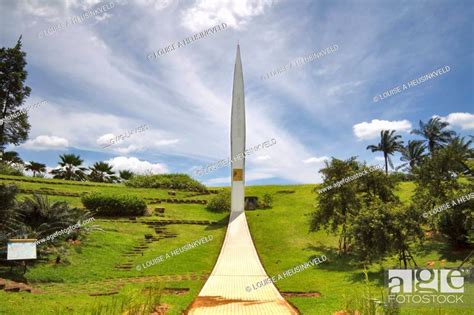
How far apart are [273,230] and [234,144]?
39.9 feet

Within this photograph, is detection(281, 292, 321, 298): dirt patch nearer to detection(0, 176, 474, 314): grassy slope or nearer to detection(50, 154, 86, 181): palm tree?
detection(0, 176, 474, 314): grassy slope

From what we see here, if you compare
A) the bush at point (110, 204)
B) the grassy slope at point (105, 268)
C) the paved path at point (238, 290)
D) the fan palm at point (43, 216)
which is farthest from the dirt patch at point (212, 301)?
the bush at point (110, 204)

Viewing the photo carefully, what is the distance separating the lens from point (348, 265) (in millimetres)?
18969

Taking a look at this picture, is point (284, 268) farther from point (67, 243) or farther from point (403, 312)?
point (67, 243)

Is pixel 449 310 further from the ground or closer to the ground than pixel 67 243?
closer to the ground

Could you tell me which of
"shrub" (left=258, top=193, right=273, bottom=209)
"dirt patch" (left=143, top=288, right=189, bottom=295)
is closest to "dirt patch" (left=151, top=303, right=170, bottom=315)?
"dirt patch" (left=143, top=288, right=189, bottom=295)

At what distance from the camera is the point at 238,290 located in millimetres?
14562

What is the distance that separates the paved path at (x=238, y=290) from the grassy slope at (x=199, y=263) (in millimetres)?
498

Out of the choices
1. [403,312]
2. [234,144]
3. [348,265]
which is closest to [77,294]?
[403,312]

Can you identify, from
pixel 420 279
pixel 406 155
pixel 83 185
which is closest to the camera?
pixel 420 279

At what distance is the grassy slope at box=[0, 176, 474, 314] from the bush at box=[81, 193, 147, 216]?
1.94m

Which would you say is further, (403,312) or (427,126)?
(427,126)

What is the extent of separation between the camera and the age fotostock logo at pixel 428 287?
37.0 feet

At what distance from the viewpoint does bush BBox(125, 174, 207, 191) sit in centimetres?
4588
